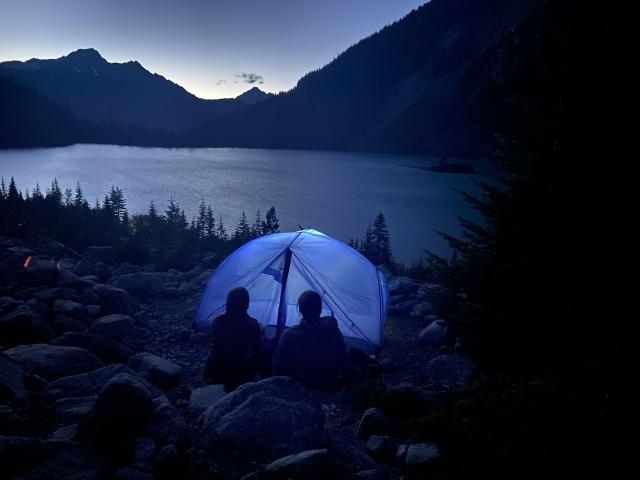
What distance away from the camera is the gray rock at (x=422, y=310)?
8.28m

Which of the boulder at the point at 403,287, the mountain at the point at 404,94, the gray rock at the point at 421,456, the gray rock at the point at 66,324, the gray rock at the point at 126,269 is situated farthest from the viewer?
the mountain at the point at 404,94

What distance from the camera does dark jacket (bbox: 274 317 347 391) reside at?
4.96 m

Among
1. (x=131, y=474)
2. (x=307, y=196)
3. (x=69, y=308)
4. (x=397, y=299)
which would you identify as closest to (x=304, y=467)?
(x=131, y=474)

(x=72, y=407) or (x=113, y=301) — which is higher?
(x=72, y=407)

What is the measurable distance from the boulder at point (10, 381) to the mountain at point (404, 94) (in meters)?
110

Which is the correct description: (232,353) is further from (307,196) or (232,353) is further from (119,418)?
(307,196)

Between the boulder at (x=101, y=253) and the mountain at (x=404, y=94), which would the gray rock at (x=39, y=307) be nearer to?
the boulder at (x=101, y=253)

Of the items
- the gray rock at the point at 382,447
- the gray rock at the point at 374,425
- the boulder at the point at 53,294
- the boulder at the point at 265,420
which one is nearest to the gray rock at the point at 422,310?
the gray rock at the point at 374,425

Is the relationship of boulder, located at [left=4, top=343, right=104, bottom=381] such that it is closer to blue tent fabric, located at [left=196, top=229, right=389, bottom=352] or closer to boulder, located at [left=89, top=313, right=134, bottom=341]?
boulder, located at [left=89, top=313, right=134, bottom=341]

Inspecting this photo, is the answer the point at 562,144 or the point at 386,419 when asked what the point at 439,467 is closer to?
the point at 386,419

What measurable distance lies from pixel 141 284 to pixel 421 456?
25.1 feet

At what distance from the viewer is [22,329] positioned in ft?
16.8

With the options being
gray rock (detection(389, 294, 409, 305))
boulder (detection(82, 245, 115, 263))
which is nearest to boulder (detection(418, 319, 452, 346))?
gray rock (detection(389, 294, 409, 305))

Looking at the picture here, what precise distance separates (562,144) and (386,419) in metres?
3.48
